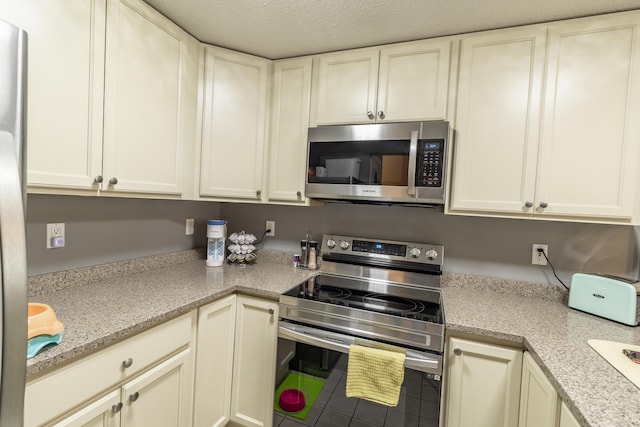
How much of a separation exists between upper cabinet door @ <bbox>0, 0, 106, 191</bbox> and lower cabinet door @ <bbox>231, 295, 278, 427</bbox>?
3.03 feet

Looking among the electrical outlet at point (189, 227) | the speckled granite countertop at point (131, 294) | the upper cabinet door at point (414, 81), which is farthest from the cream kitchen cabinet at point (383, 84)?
→ the electrical outlet at point (189, 227)

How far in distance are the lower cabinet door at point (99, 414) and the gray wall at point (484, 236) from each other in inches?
52.1

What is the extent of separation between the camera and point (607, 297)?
4.46 ft

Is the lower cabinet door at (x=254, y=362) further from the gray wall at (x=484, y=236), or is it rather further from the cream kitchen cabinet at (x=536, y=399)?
the cream kitchen cabinet at (x=536, y=399)

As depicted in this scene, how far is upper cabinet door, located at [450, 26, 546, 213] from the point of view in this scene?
143 centimetres

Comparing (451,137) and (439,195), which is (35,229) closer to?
(439,195)

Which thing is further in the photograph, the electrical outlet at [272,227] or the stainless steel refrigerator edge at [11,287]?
the electrical outlet at [272,227]

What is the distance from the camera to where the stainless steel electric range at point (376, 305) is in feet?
4.11

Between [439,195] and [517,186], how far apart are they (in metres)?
0.36

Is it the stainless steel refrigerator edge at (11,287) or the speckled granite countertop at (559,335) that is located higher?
the stainless steel refrigerator edge at (11,287)

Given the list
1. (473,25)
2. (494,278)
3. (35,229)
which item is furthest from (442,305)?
(35,229)

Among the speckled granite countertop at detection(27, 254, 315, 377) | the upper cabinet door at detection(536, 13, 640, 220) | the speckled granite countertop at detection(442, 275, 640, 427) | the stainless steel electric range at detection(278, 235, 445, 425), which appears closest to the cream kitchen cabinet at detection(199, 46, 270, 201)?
the speckled granite countertop at detection(27, 254, 315, 377)

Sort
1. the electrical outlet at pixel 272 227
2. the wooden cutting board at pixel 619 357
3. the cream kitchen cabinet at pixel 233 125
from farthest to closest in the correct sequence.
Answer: the electrical outlet at pixel 272 227, the cream kitchen cabinet at pixel 233 125, the wooden cutting board at pixel 619 357

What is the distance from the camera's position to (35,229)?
130 centimetres
